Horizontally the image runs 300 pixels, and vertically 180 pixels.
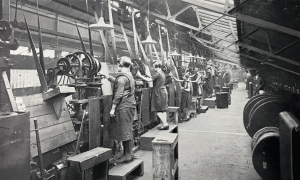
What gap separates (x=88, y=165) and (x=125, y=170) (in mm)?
1031

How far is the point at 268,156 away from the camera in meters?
3.72

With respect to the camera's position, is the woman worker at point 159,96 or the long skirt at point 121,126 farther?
the woman worker at point 159,96

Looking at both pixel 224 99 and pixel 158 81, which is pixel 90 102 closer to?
pixel 158 81

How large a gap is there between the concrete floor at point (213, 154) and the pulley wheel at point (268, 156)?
0.49 m

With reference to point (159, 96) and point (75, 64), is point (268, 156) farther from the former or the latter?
point (159, 96)

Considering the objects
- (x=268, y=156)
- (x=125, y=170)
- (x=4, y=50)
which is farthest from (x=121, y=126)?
(x=268, y=156)

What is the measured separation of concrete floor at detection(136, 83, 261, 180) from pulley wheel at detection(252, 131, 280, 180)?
1.60 ft

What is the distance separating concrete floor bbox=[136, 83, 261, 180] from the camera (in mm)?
4359

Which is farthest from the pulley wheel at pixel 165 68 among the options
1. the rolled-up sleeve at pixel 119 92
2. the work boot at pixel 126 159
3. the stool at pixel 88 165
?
the stool at pixel 88 165

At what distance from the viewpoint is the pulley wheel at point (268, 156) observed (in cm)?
368

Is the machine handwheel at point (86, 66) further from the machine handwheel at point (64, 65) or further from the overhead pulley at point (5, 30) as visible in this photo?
the overhead pulley at point (5, 30)

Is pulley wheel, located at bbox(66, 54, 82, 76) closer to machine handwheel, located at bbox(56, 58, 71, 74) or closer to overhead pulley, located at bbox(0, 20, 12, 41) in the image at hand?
machine handwheel, located at bbox(56, 58, 71, 74)

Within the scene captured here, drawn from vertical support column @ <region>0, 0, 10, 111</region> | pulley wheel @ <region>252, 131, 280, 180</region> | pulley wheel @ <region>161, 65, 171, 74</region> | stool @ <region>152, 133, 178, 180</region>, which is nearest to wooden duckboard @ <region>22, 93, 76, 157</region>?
vertical support column @ <region>0, 0, 10, 111</region>

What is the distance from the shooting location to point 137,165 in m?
4.23
